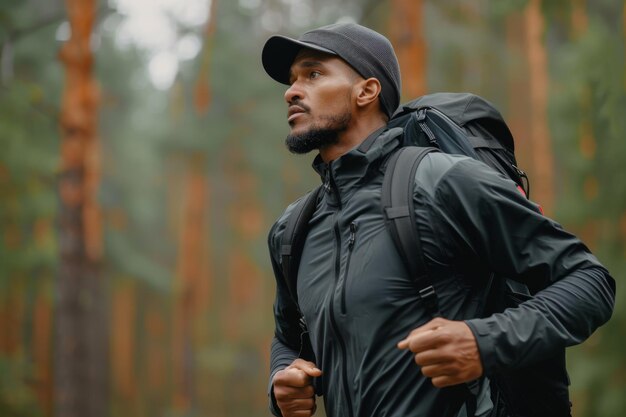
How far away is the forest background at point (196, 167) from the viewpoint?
12.7 meters

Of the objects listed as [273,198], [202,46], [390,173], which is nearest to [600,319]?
[390,173]

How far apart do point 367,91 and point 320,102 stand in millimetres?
205

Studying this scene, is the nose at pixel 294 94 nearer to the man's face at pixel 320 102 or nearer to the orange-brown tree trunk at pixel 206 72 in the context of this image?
the man's face at pixel 320 102

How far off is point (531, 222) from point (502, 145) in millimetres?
611

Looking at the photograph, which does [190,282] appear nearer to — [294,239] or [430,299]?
[294,239]

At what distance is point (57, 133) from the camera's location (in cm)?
2031

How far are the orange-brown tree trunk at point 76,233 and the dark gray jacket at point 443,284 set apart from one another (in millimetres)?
10092

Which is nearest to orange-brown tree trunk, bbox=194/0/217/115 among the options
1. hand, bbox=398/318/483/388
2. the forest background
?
the forest background

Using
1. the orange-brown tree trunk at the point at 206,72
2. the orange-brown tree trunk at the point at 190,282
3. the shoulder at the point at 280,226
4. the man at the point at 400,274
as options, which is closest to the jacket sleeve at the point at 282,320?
the shoulder at the point at 280,226

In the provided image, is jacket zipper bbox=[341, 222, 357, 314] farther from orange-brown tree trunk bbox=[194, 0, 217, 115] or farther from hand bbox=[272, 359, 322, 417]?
orange-brown tree trunk bbox=[194, 0, 217, 115]

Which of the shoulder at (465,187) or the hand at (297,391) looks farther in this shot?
the hand at (297,391)

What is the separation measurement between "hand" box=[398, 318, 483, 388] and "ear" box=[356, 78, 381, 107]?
1.14 m

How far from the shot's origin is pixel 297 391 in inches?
124

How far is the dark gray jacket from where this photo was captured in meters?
2.67
